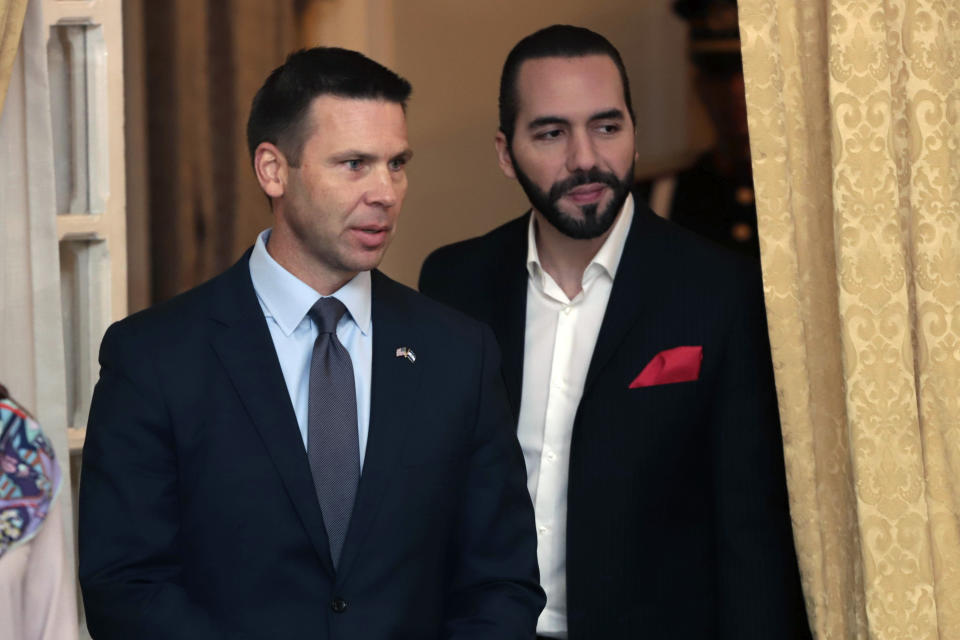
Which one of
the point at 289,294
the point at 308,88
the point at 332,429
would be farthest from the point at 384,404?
the point at 308,88

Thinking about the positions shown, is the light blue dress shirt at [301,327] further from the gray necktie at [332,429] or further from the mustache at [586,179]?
the mustache at [586,179]

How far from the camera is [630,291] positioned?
2.34 m

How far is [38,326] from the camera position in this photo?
2305 mm

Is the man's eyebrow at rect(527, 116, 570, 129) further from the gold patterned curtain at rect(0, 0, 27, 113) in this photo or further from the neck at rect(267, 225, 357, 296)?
the gold patterned curtain at rect(0, 0, 27, 113)

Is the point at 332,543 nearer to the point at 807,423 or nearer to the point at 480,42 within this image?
the point at 807,423

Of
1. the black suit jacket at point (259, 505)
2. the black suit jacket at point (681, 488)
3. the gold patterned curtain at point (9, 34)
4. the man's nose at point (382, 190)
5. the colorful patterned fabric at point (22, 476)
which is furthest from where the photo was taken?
the black suit jacket at point (681, 488)

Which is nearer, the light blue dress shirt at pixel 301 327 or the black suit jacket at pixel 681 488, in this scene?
the light blue dress shirt at pixel 301 327

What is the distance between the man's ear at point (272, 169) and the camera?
1910 millimetres

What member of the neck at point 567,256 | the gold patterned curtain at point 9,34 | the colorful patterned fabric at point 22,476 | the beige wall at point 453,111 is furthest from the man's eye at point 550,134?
the beige wall at point 453,111

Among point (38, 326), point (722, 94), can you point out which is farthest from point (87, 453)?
point (722, 94)

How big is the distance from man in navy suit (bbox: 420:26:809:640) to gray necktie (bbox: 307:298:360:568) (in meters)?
0.55

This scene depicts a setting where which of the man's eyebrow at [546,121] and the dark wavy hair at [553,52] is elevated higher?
the dark wavy hair at [553,52]

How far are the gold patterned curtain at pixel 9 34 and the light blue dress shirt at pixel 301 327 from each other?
0.52m

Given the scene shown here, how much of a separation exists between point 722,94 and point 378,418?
11.3 ft
